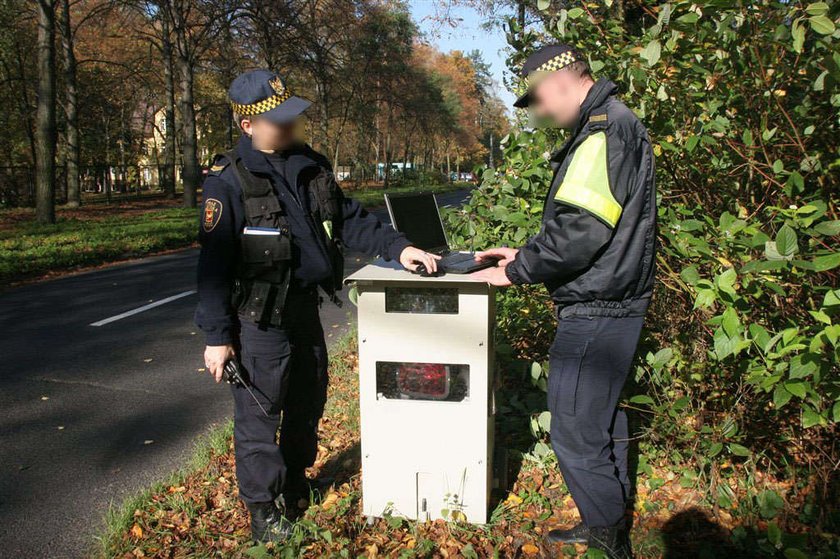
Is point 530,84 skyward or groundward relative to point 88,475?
skyward

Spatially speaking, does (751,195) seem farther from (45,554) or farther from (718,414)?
(45,554)

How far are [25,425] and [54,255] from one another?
335 inches

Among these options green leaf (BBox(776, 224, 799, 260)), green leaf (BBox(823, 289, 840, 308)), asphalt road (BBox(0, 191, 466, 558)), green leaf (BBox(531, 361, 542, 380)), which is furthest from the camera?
green leaf (BBox(531, 361, 542, 380))

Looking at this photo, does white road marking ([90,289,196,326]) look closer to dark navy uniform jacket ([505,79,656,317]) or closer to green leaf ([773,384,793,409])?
dark navy uniform jacket ([505,79,656,317])

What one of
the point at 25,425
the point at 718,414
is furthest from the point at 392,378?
the point at 25,425

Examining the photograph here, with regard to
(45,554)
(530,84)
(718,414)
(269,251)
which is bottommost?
(45,554)

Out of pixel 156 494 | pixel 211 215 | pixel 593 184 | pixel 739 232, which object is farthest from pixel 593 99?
pixel 156 494

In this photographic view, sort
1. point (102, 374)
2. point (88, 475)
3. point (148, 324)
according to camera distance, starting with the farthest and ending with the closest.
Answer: point (148, 324) < point (102, 374) < point (88, 475)

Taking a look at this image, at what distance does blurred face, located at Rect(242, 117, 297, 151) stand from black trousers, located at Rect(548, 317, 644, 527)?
1.40 m

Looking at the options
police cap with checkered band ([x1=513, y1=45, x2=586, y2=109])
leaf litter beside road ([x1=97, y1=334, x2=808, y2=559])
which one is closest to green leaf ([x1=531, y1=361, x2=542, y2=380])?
leaf litter beside road ([x1=97, y1=334, x2=808, y2=559])

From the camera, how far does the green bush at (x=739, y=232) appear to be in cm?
227

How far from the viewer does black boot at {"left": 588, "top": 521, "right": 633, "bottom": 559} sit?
270cm

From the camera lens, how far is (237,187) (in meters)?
2.79

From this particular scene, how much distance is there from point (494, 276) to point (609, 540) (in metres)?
1.15
